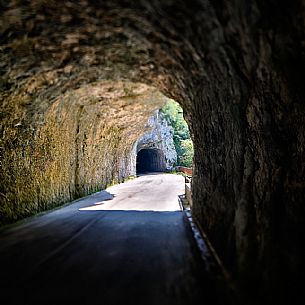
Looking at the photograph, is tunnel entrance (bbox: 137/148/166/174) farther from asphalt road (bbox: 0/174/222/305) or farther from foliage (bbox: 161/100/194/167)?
asphalt road (bbox: 0/174/222/305)

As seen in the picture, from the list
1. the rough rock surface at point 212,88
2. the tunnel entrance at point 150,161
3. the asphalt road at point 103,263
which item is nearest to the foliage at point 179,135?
the tunnel entrance at point 150,161

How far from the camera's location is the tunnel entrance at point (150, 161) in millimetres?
43444

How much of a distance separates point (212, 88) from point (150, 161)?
149 feet

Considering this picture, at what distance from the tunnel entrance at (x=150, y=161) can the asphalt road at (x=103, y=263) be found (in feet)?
111

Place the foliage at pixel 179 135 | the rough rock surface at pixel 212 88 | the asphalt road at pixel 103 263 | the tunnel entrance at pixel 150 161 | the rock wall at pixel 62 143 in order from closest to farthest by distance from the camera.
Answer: the rough rock surface at pixel 212 88 < the asphalt road at pixel 103 263 < the rock wall at pixel 62 143 < the foliage at pixel 179 135 < the tunnel entrance at pixel 150 161

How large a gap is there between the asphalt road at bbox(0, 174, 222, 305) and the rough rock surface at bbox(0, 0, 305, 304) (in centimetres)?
70

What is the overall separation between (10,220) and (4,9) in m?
5.49

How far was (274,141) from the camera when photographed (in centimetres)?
362

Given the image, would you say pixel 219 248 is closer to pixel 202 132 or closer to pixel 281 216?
pixel 281 216

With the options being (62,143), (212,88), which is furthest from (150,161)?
(212,88)

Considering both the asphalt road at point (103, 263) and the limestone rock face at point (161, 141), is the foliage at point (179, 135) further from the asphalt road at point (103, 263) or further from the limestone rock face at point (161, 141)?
the asphalt road at point (103, 263)

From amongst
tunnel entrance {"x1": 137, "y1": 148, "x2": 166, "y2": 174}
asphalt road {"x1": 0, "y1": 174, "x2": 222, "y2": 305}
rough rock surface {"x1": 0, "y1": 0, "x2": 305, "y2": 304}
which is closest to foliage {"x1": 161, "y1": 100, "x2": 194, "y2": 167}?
tunnel entrance {"x1": 137, "y1": 148, "x2": 166, "y2": 174}

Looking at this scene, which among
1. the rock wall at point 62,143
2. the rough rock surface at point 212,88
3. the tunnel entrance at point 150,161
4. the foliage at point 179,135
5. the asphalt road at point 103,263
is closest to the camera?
the rough rock surface at point 212,88

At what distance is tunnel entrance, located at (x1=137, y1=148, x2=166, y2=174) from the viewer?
43.4 m
